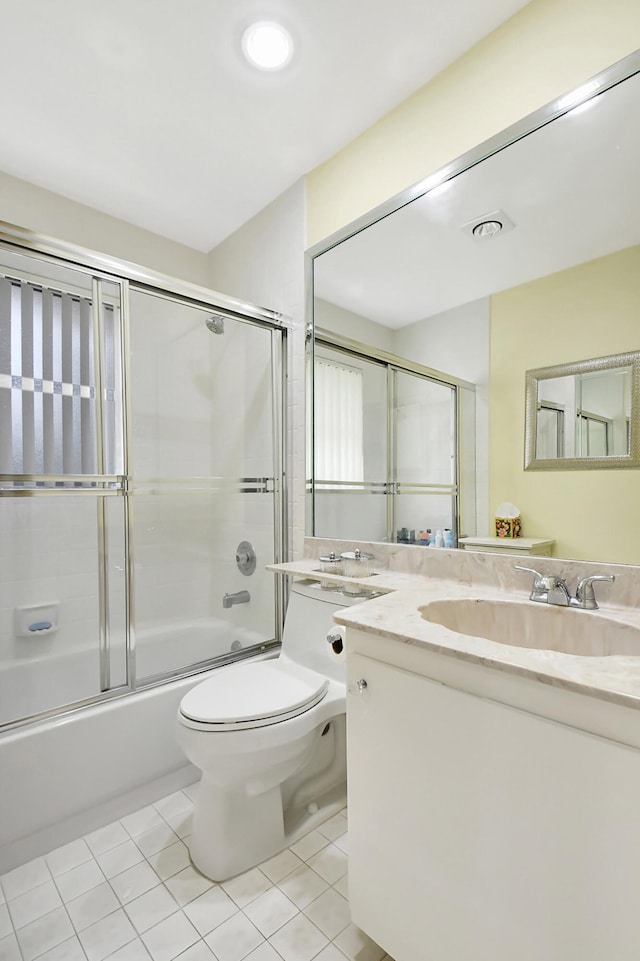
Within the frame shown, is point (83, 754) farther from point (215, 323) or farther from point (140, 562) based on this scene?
point (215, 323)

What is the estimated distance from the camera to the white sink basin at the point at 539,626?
100cm

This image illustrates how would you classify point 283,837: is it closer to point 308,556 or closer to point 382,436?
point 308,556

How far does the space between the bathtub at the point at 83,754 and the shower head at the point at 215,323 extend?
131cm

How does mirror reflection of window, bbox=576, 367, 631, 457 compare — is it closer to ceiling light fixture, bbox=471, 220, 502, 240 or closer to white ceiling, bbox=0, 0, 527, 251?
ceiling light fixture, bbox=471, 220, 502, 240

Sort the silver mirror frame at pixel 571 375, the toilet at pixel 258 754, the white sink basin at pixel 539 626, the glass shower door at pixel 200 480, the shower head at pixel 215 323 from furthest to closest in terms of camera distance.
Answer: the shower head at pixel 215 323 → the glass shower door at pixel 200 480 → the toilet at pixel 258 754 → the silver mirror frame at pixel 571 375 → the white sink basin at pixel 539 626

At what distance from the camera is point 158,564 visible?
1930 millimetres

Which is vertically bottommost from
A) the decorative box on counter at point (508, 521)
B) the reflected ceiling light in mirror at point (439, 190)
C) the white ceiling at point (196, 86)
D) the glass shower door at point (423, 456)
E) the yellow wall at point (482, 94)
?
the decorative box on counter at point (508, 521)

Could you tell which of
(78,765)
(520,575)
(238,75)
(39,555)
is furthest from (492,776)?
(238,75)

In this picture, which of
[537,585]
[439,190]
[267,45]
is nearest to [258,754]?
[537,585]

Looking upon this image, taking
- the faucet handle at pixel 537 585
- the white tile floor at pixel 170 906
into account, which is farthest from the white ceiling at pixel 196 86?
the white tile floor at pixel 170 906

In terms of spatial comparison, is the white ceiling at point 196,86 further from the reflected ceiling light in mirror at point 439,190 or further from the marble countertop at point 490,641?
the marble countertop at point 490,641

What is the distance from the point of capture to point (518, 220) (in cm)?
133

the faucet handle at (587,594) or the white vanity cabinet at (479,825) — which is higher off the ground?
the faucet handle at (587,594)

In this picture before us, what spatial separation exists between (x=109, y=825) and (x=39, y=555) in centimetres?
101
